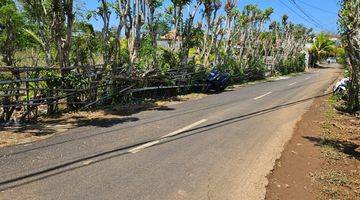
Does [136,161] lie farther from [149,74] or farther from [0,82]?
[149,74]

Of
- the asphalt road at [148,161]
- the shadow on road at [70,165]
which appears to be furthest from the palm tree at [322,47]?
the shadow on road at [70,165]

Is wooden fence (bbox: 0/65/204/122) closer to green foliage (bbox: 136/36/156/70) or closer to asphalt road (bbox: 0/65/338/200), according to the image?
green foliage (bbox: 136/36/156/70)

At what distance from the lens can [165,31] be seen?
2405 centimetres

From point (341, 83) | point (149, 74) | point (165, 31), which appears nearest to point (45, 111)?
point (149, 74)

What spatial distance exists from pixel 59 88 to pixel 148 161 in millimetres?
5769

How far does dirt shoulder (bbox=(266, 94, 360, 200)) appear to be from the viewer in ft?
23.4

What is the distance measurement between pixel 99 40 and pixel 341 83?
1388cm

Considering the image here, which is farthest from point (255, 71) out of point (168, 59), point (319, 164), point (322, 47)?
point (322, 47)

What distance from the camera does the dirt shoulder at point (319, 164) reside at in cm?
713

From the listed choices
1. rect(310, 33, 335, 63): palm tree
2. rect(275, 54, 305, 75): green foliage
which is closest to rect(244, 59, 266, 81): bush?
rect(275, 54, 305, 75): green foliage

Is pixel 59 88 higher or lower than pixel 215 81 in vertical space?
higher

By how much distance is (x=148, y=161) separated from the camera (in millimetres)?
7883

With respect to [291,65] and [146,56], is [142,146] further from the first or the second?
[291,65]

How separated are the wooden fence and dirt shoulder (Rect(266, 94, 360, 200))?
654 centimetres
